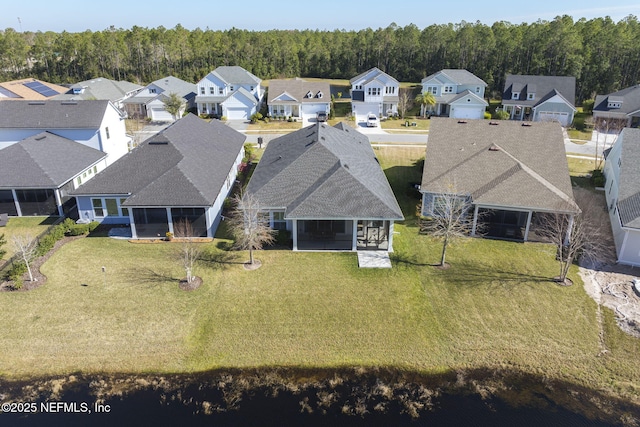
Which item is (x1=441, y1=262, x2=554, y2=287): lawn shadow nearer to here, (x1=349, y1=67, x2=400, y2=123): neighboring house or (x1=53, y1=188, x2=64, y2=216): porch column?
(x1=53, y1=188, x2=64, y2=216): porch column

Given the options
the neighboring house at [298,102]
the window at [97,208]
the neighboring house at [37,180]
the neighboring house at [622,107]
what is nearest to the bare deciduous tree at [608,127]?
the neighboring house at [622,107]

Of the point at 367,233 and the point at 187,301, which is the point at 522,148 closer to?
the point at 367,233

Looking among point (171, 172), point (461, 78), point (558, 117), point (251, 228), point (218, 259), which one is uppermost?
point (461, 78)

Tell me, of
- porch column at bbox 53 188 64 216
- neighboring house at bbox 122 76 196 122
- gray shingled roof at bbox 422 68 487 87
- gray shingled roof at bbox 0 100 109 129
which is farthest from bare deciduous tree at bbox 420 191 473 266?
neighboring house at bbox 122 76 196 122

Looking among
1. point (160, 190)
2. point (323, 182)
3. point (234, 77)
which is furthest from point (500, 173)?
point (234, 77)

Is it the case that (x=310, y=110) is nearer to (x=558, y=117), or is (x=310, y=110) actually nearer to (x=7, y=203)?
(x=558, y=117)

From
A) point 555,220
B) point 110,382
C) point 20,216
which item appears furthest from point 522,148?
point 20,216
